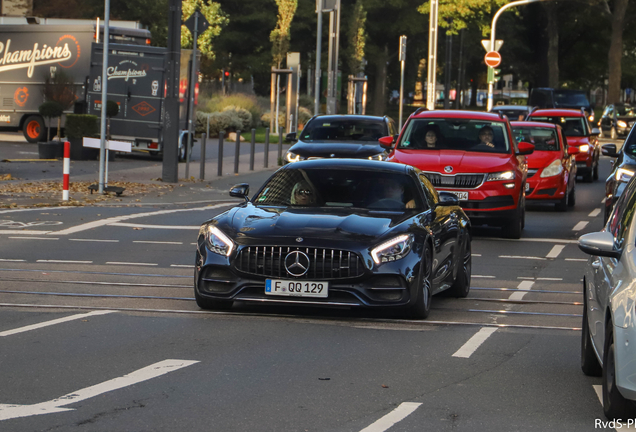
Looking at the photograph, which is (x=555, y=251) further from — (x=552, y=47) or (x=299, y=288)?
(x=552, y=47)

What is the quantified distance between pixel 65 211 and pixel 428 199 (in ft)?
30.5

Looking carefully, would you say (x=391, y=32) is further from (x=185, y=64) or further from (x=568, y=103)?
(x=185, y=64)

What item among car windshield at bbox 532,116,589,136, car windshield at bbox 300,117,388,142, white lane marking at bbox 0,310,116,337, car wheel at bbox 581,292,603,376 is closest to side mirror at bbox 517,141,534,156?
car windshield at bbox 300,117,388,142

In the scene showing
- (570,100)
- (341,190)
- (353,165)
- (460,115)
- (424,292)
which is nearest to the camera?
(424,292)

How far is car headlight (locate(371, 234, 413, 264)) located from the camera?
884cm

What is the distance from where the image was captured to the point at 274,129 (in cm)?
4928

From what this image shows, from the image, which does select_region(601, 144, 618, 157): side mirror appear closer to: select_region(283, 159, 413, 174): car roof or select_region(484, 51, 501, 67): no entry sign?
Result: select_region(283, 159, 413, 174): car roof

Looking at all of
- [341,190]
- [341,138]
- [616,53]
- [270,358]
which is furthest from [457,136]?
[616,53]

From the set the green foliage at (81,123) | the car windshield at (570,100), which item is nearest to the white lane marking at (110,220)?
the green foliage at (81,123)

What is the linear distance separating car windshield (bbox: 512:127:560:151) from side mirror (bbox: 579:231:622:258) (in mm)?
15054

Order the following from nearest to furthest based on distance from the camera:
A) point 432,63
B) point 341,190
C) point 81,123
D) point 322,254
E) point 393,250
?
point 322,254 < point 393,250 < point 341,190 < point 81,123 < point 432,63

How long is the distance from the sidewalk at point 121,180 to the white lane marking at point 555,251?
769 cm

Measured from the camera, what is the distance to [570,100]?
170ft

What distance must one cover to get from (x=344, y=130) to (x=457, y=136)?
537 cm
